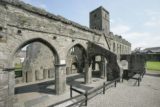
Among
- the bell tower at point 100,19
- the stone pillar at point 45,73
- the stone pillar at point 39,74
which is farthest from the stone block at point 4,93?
the bell tower at point 100,19

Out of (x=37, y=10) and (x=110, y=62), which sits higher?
(x=37, y=10)

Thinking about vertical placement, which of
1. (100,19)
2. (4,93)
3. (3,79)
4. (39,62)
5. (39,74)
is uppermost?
(100,19)

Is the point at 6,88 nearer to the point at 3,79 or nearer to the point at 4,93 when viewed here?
the point at 4,93

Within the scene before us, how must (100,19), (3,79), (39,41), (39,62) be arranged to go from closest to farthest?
(3,79) → (39,41) → (39,62) → (100,19)

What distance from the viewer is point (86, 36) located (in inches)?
528

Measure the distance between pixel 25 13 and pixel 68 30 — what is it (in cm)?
409

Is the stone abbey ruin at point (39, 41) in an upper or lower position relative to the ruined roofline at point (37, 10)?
lower

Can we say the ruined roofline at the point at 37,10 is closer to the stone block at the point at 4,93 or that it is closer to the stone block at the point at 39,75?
the stone block at the point at 4,93

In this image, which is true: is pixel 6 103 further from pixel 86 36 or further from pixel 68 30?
pixel 86 36

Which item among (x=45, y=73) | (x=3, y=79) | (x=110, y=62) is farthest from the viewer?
(x=45, y=73)

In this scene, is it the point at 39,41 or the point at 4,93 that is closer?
the point at 4,93

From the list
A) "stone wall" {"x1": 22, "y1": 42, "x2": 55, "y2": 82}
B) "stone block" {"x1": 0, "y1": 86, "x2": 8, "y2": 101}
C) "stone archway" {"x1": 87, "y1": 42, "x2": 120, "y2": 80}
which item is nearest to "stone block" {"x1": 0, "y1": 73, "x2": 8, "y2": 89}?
"stone block" {"x1": 0, "y1": 86, "x2": 8, "y2": 101}

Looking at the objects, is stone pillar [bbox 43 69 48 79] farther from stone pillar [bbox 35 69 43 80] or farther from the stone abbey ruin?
stone pillar [bbox 35 69 43 80]

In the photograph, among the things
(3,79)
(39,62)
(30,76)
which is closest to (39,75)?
(30,76)
